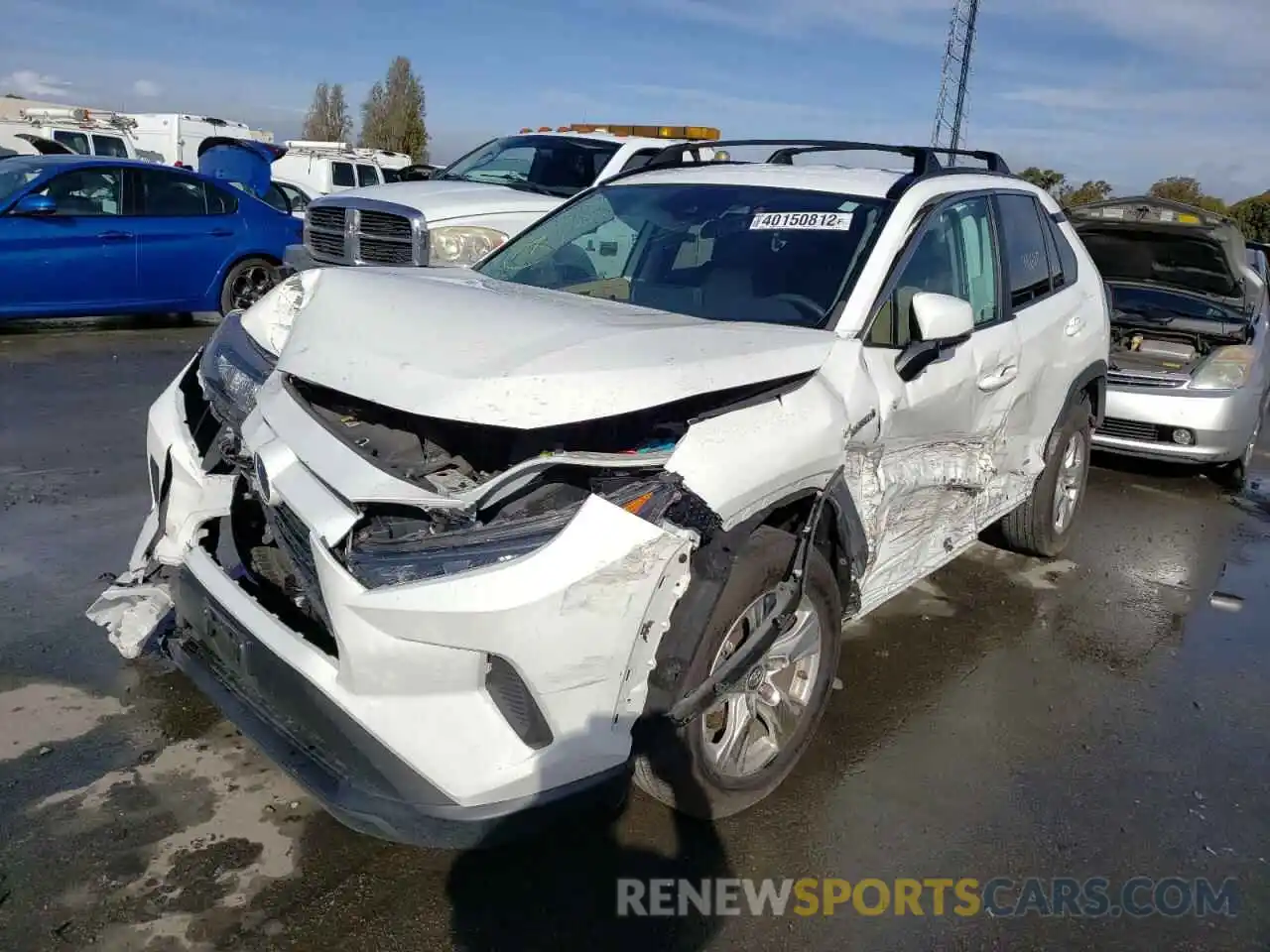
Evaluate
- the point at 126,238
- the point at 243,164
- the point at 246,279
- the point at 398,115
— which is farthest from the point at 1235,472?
the point at 398,115

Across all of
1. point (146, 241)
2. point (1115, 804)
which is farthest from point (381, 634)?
point (146, 241)

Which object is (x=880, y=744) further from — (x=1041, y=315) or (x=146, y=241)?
(x=146, y=241)

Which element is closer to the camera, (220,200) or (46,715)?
(46,715)

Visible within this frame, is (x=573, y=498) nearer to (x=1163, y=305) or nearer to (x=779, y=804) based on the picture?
(x=779, y=804)

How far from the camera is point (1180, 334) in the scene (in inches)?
291

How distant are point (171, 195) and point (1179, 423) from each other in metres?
9.10

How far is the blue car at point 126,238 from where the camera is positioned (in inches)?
365

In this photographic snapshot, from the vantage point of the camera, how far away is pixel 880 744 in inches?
144

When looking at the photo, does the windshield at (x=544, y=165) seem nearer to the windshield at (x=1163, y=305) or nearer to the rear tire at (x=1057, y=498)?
the windshield at (x=1163, y=305)

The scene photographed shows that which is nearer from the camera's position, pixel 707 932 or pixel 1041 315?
pixel 707 932

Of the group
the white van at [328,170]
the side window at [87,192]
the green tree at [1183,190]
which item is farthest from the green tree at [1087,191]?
the side window at [87,192]

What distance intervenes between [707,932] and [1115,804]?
153cm

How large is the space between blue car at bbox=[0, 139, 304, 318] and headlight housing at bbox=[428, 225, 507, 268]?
1897mm

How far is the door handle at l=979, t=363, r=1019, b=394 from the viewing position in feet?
13.7
